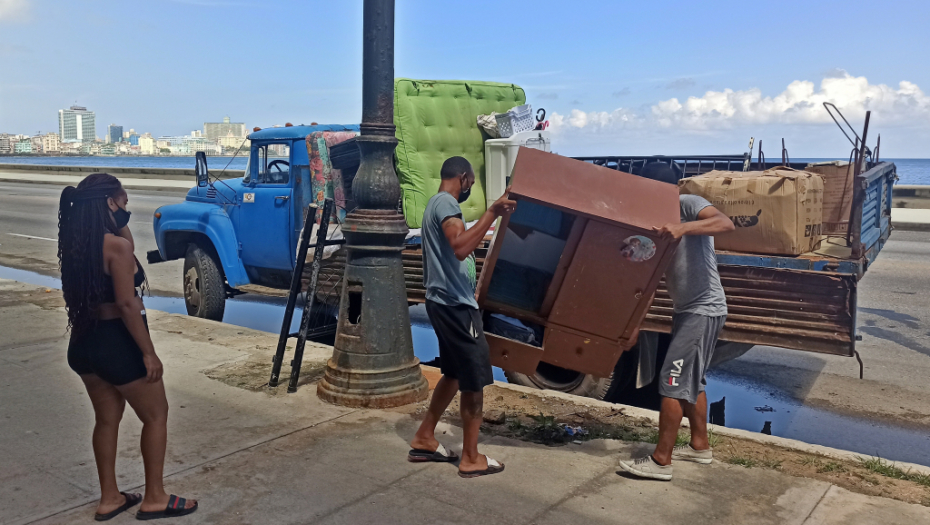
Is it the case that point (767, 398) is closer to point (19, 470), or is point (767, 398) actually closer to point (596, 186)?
point (596, 186)

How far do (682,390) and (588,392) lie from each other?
69.0 inches

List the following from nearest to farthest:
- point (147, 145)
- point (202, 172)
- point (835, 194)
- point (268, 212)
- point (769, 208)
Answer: point (769, 208) < point (835, 194) < point (268, 212) < point (202, 172) < point (147, 145)

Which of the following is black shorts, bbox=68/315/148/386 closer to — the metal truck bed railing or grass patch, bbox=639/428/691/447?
grass patch, bbox=639/428/691/447

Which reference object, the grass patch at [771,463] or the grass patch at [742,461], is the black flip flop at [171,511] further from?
the grass patch at [771,463]

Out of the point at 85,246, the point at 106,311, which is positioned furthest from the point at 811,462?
the point at 85,246

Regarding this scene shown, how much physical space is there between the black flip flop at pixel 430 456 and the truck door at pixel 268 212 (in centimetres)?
402

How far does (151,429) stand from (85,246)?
866 mm

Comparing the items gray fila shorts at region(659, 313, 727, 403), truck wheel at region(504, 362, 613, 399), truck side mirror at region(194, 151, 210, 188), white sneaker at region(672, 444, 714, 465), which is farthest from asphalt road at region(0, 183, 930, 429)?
truck side mirror at region(194, 151, 210, 188)

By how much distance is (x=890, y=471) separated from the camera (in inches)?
167

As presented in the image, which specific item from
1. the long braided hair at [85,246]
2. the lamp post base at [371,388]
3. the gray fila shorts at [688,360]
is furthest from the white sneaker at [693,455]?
the long braided hair at [85,246]

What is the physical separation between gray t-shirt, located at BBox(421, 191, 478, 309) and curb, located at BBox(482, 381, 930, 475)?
1.79m

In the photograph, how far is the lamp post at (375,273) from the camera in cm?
529

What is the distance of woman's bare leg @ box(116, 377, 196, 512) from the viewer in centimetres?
343

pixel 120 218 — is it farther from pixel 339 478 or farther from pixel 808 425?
pixel 808 425
